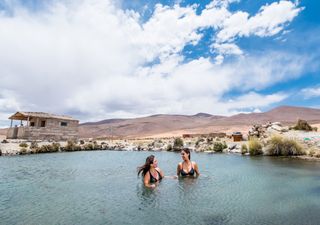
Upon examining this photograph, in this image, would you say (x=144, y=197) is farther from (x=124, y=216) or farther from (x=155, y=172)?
(x=155, y=172)

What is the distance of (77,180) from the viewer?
9.31m

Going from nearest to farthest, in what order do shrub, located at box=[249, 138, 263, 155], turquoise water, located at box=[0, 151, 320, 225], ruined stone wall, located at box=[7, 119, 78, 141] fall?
turquoise water, located at box=[0, 151, 320, 225] → shrub, located at box=[249, 138, 263, 155] → ruined stone wall, located at box=[7, 119, 78, 141]

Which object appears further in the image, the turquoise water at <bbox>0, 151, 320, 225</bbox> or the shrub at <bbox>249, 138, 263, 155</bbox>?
the shrub at <bbox>249, 138, 263, 155</bbox>

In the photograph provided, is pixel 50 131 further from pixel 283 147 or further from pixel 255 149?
pixel 283 147

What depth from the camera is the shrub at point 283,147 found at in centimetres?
1737

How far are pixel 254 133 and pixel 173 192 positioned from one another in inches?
833

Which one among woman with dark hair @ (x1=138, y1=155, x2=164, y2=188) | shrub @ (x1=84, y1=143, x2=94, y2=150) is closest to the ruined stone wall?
shrub @ (x1=84, y1=143, x2=94, y2=150)

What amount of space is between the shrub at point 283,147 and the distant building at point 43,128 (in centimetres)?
2635

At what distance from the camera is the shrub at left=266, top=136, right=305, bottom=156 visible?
57.0ft

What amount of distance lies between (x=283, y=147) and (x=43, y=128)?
27.5m

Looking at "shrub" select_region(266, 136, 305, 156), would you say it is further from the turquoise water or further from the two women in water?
the two women in water

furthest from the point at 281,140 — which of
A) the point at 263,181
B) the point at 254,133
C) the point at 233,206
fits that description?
the point at 233,206

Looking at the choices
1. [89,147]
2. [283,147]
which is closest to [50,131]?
[89,147]

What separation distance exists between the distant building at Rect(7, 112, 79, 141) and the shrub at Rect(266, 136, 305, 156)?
26.3 m
